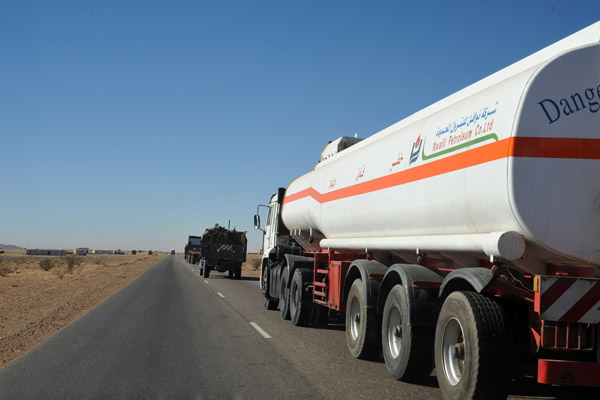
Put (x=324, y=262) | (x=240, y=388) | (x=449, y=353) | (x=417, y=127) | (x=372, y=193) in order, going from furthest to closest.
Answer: (x=324, y=262) → (x=372, y=193) → (x=417, y=127) → (x=240, y=388) → (x=449, y=353)

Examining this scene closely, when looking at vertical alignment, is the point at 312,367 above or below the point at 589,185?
below

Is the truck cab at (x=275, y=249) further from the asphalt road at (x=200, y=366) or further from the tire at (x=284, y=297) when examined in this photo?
the asphalt road at (x=200, y=366)

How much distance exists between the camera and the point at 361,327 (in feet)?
27.1

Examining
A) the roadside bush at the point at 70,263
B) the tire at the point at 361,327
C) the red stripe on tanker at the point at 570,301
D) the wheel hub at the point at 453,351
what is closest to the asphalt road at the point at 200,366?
the tire at the point at 361,327

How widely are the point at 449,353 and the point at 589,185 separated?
2.17 meters

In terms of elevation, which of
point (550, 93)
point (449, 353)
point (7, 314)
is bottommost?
point (7, 314)

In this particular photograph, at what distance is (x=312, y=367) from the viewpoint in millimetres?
7562

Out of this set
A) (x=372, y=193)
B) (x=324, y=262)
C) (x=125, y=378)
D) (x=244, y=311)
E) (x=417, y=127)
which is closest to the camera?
(x=125, y=378)

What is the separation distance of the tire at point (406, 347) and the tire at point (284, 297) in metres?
5.88

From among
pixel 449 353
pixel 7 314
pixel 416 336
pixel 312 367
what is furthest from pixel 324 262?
pixel 7 314

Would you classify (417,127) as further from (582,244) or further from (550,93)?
(582,244)

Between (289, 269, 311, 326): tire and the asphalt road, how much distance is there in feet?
0.92

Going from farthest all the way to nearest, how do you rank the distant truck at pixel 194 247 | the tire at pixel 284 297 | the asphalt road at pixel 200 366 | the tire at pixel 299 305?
the distant truck at pixel 194 247 → the tire at pixel 284 297 → the tire at pixel 299 305 → the asphalt road at pixel 200 366

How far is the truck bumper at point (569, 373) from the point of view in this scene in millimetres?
4789
